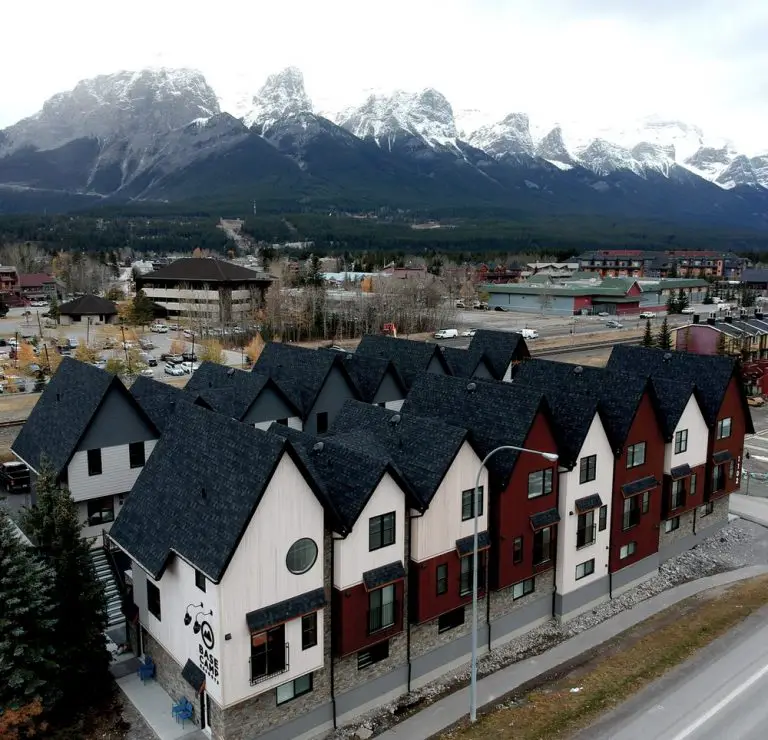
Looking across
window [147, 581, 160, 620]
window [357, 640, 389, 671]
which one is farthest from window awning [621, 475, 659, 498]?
Result: window [147, 581, 160, 620]

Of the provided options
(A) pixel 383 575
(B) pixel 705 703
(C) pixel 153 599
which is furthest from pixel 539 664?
(C) pixel 153 599

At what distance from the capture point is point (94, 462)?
99.5 feet

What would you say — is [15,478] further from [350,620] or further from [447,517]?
[447,517]

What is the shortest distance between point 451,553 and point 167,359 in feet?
241

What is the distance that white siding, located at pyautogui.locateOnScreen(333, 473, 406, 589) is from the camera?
2156 centimetres

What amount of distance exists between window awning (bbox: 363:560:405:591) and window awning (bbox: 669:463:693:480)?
59.2ft

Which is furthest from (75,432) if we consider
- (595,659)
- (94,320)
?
(94,320)

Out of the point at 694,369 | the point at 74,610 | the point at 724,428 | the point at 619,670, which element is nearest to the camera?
the point at 74,610

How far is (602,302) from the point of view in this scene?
165 meters

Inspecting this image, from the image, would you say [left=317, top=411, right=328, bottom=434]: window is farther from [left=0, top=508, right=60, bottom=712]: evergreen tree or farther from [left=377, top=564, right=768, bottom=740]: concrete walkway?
[left=0, top=508, right=60, bottom=712]: evergreen tree

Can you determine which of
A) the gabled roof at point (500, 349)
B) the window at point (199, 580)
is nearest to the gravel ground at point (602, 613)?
the window at point (199, 580)

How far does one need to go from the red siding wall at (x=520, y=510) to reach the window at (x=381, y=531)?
521cm

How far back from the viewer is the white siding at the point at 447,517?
23.6m

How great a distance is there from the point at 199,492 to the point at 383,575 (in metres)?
6.86
